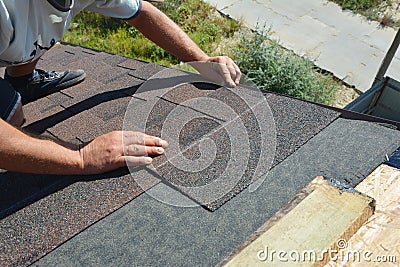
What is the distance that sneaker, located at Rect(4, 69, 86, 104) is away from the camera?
9.32 ft

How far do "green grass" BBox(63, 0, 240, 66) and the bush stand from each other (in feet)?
4.33

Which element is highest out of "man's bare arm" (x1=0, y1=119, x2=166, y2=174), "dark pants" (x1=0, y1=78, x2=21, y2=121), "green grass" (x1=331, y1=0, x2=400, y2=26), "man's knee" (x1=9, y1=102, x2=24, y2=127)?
"green grass" (x1=331, y1=0, x2=400, y2=26)

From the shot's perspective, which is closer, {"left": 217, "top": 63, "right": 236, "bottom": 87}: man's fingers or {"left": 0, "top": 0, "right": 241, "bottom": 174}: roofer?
{"left": 0, "top": 0, "right": 241, "bottom": 174}: roofer

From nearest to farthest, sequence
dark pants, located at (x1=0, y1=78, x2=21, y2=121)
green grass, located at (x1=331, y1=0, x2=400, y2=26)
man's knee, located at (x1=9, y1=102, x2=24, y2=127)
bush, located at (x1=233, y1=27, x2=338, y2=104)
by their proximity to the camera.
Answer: dark pants, located at (x1=0, y1=78, x2=21, y2=121) < man's knee, located at (x1=9, y1=102, x2=24, y2=127) < bush, located at (x1=233, y1=27, x2=338, y2=104) < green grass, located at (x1=331, y1=0, x2=400, y2=26)

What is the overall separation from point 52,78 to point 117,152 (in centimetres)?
145

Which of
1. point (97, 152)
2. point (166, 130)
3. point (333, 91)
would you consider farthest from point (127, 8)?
point (333, 91)

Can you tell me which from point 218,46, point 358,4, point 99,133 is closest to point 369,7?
point 358,4

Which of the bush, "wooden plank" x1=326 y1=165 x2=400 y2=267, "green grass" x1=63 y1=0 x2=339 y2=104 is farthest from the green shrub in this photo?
"wooden plank" x1=326 y1=165 x2=400 y2=267

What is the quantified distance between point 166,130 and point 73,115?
76 cm

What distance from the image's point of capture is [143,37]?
24.6ft

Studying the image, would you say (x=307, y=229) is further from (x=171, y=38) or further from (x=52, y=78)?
(x=52, y=78)

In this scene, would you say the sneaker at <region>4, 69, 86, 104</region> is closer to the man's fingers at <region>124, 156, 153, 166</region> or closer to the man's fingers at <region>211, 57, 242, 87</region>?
the man's fingers at <region>211, 57, 242, 87</region>

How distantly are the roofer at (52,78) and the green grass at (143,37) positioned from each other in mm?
4075

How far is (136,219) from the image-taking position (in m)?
1.60
